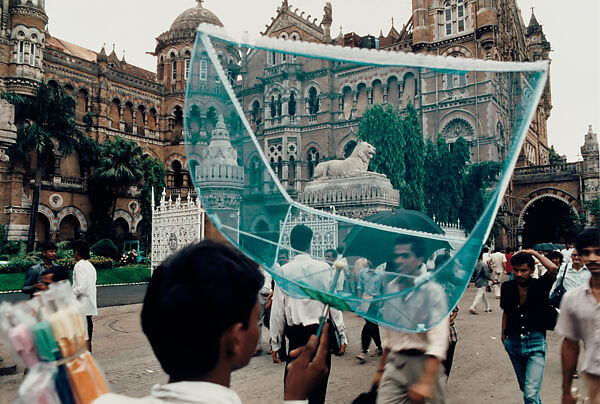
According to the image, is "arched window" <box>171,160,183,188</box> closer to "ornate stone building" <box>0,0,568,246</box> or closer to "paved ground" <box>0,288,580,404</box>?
"ornate stone building" <box>0,0,568,246</box>

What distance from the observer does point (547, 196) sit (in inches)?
1021

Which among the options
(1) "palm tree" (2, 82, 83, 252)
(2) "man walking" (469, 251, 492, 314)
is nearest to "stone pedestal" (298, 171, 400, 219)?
(2) "man walking" (469, 251, 492, 314)

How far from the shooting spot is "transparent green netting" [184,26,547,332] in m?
1.94

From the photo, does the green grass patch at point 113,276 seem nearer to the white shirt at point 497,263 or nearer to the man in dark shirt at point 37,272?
the man in dark shirt at point 37,272

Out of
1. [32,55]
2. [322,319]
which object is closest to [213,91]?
[322,319]

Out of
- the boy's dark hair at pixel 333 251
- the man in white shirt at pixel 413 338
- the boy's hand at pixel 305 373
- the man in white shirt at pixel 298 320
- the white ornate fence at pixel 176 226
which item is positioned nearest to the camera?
the boy's hand at pixel 305 373

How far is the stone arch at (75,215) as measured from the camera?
2688cm

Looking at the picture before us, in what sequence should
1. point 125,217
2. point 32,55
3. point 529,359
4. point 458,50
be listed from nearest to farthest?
point 529,359, point 458,50, point 32,55, point 125,217

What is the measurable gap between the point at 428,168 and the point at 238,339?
61.9 inches

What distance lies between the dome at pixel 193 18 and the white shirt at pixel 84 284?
104ft

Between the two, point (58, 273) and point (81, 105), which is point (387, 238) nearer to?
point (58, 273)

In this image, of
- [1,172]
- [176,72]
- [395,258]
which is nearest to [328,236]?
[395,258]

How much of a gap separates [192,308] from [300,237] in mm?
1369

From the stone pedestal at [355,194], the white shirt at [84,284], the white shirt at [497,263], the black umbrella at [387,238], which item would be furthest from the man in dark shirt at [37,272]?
the white shirt at [497,263]
